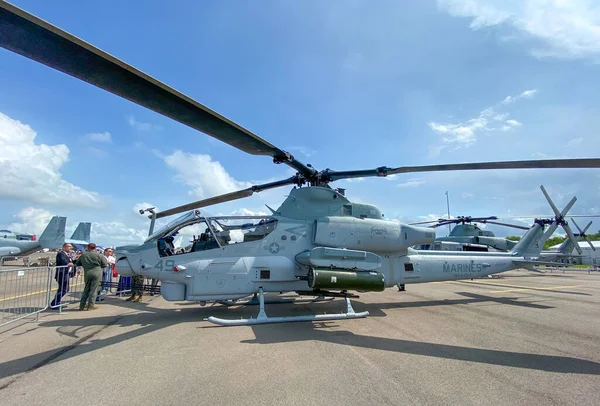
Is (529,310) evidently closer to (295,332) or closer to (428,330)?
(428,330)

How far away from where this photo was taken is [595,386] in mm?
3529

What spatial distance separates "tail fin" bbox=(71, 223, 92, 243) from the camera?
52438 mm

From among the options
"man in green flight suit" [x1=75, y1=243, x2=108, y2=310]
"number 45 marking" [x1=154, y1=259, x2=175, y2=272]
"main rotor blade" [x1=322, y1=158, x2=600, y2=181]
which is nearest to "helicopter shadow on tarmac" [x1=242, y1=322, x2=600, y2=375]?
"number 45 marking" [x1=154, y1=259, x2=175, y2=272]

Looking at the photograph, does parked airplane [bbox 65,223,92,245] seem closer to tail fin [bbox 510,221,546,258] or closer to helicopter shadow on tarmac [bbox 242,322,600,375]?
helicopter shadow on tarmac [bbox 242,322,600,375]

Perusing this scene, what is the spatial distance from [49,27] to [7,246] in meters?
35.8

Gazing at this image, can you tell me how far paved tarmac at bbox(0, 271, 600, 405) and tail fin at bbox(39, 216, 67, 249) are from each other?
3148 cm

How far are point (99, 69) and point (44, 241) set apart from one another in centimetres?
3748

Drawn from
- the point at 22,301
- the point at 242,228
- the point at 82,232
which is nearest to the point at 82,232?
the point at 82,232

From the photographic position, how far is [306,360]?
14.3ft

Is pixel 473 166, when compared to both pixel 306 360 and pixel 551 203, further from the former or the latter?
pixel 551 203

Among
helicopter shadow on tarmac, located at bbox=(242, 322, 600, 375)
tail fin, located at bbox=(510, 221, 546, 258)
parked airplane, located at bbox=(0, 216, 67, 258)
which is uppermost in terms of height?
parked airplane, located at bbox=(0, 216, 67, 258)

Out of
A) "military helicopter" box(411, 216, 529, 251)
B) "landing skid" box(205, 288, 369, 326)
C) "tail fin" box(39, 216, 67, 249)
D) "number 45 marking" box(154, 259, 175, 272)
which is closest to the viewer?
"landing skid" box(205, 288, 369, 326)

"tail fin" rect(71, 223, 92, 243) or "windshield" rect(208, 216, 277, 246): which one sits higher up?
"tail fin" rect(71, 223, 92, 243)

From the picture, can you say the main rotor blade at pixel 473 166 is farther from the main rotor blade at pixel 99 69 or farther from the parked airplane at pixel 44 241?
the parked airplane at pixel 44 241
